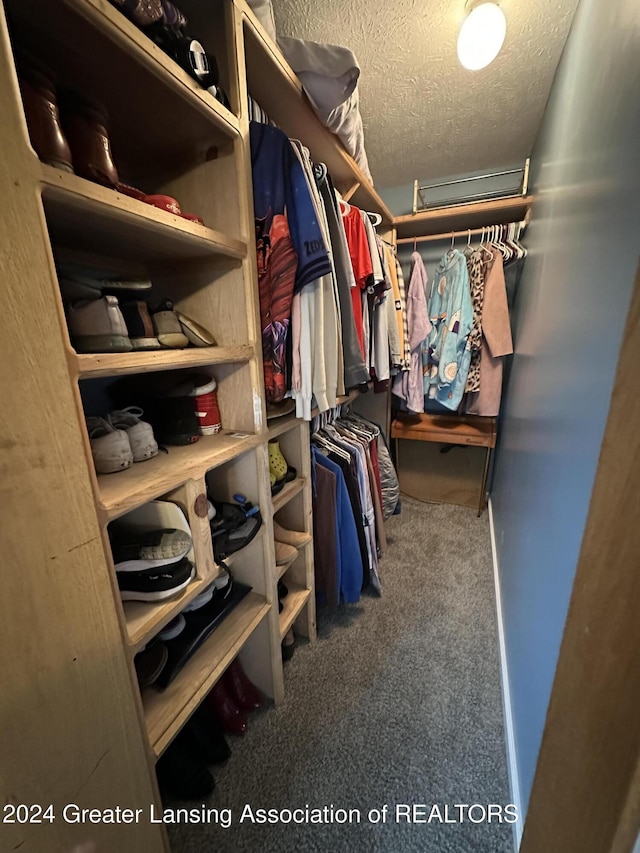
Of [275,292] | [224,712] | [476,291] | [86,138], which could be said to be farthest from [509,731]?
[476,291]

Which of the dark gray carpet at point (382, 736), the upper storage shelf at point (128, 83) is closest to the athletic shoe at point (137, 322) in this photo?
the upper storage shelf at point (128, 83)

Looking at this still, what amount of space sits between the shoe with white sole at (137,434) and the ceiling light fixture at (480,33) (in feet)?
5.26

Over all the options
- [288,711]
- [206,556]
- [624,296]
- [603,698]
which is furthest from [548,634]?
[288,711]

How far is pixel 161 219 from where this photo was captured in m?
0.63

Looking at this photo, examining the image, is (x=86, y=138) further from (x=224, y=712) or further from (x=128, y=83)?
(x=224, y=712)

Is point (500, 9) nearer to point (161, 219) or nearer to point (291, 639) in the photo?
point (161, 219)

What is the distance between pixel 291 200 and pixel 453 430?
5.93ft

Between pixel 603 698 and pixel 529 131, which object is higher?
pixel 529 131

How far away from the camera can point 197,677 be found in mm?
865

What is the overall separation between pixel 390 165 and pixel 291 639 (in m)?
2.72

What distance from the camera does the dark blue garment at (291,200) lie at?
90 cm

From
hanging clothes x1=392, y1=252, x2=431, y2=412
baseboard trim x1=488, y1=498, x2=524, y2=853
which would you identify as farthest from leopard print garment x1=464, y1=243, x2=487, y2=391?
baseboard trim x1=488, y1=498, x2=524, y2=853

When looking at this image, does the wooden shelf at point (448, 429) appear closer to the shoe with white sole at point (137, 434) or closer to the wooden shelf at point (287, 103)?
the wooden shelf at point (287, 103)

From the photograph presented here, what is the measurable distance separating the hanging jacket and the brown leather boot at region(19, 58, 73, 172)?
78.6 inches
